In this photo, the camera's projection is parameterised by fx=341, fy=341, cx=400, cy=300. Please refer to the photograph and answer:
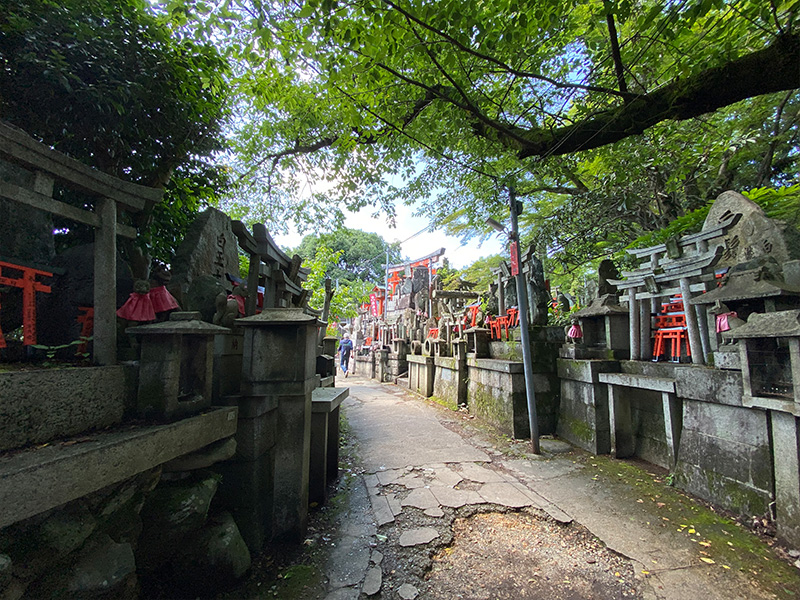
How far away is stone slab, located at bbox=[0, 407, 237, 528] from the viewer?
1691mm

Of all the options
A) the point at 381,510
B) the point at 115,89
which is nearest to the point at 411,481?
the point at 381,510

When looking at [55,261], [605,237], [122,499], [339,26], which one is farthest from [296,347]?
[605,237]

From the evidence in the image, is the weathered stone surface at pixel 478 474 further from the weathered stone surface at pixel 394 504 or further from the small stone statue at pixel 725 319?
the small stone statue at pixel 725 319

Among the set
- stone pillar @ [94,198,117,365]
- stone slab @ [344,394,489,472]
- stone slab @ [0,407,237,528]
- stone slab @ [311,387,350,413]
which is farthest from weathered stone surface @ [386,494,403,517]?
stone pillar @ [94,198,117,365]

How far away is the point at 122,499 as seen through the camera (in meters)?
2.29

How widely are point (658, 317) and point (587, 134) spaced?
323cm

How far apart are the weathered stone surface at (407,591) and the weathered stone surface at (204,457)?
6.23 ft

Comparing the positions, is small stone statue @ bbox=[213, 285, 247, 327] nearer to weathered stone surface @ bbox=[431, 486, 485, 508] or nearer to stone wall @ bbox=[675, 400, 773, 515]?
weathered stone surface @ bbox=[431, 486, 485, 508]

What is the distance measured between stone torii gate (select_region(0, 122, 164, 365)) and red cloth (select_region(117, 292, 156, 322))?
22 cm

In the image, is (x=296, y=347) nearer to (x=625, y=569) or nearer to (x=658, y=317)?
(x=625, y=569)

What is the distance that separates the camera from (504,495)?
175 inches

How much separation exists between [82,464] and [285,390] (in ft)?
6.02

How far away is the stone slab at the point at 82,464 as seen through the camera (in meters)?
1.69

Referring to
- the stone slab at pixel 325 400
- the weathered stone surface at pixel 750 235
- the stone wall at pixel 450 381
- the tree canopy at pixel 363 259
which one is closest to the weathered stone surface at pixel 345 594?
the stone slab at pixel 325 400
